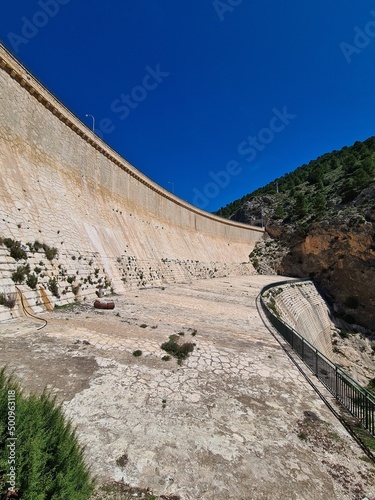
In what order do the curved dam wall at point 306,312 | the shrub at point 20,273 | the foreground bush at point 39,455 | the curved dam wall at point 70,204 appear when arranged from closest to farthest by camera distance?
the foreground bush at point 39,455, the shrub at point 20,273, the curved dam wall at point 70,204, the curved dam wall at point 306,312

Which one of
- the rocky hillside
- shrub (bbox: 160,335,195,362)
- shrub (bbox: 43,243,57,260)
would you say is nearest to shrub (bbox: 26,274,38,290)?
shrub (bbox: 43,243,57,260)

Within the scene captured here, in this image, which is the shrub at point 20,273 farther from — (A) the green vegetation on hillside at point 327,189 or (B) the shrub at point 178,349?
(A) the green vegetation on hillside at point 327,189

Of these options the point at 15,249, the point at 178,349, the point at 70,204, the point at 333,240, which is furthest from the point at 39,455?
the point at 333,240

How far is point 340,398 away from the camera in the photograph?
546 cm

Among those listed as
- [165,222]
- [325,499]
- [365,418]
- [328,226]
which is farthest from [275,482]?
[328,226]

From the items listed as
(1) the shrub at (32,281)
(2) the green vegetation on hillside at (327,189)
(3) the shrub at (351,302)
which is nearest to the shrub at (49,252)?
(1) the shrub at (32,281)

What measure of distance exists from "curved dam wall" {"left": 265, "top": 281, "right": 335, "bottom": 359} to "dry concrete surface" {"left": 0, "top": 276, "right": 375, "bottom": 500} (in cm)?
1210

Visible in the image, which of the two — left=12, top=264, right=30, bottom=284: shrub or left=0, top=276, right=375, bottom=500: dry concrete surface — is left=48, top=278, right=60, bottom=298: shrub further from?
left=0, top=276, right=375, bottom=500: dry concrete surface

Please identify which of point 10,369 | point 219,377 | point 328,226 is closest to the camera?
point 10,369

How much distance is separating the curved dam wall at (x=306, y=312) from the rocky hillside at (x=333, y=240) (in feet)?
14.4

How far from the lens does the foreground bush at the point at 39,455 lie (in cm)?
184

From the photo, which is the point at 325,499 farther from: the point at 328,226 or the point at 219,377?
the point at 328,226

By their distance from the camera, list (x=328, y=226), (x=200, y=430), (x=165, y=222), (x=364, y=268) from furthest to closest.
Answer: (x=328, y=226)
(x=364, y=268)
(x=165, y=222)
(x=200, y=430)

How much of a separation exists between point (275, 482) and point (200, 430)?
1.21 metres
